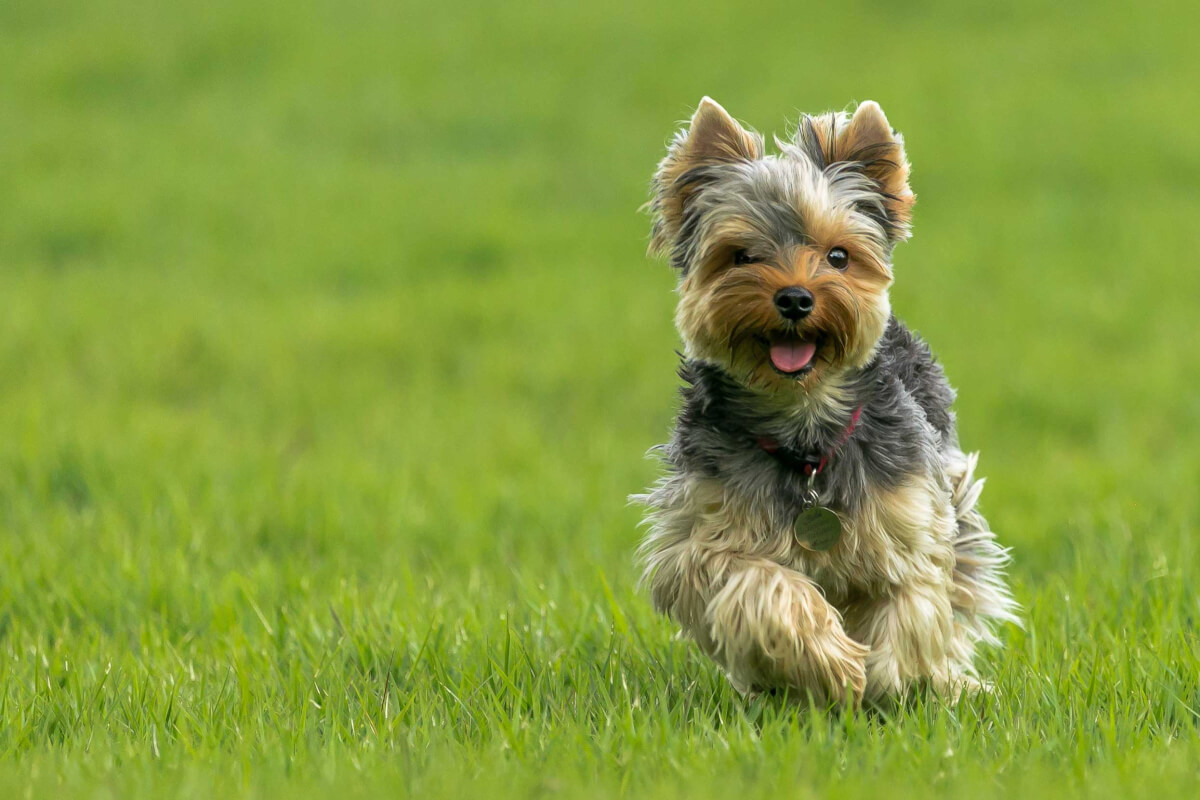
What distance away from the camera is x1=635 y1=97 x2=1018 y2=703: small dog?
15.3 ft

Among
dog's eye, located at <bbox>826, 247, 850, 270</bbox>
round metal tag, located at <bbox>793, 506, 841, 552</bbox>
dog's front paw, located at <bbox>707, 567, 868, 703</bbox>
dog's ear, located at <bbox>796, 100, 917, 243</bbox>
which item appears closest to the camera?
dog's front paw, located at <bbox>707, 567, 868, 703</bbox>

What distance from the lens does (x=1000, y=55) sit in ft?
65.5

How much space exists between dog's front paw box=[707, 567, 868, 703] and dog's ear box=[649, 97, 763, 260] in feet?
4.19

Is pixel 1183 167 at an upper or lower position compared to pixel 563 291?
upper

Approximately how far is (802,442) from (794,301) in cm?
51

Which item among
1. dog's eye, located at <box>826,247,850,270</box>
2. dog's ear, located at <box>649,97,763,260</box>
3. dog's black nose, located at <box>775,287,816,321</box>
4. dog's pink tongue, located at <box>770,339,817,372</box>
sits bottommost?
dog's pink tongue, located at <box>770,339,817,372</box>

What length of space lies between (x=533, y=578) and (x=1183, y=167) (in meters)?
11.7

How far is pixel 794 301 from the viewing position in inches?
182

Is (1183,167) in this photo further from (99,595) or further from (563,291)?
(99,595)

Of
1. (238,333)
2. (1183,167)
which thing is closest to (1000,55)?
(1183,167)

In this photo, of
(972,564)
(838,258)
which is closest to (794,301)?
(838,258)

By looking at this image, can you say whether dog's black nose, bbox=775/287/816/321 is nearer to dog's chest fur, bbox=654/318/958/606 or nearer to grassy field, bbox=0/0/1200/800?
dog's chest fur, bbox=654/318/958/606

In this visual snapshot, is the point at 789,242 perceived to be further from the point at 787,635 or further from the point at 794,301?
the point at 787,635

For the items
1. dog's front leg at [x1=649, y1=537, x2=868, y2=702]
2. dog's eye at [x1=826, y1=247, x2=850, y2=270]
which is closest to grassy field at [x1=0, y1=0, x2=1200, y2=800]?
dog's front leg at [x1=649, y1=537, x2=868, y2=702]
